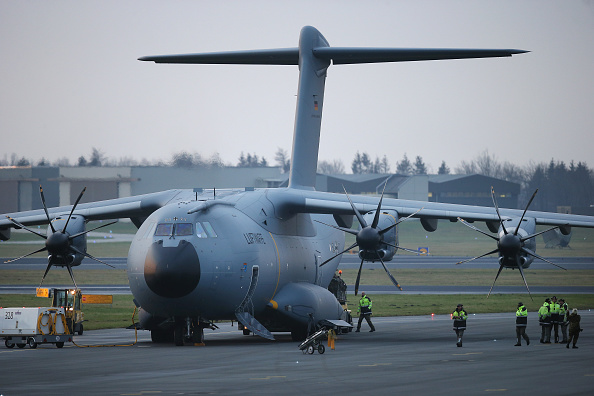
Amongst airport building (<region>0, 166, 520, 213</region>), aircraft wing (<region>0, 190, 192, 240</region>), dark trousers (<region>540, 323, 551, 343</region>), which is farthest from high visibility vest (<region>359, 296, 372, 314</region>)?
airport building (<region>0, 166, 520, 213</region>)

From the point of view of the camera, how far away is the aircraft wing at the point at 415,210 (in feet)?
89.4

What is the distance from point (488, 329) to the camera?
3131cm

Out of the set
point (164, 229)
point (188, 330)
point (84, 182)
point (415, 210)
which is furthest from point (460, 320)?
point (84, 182)

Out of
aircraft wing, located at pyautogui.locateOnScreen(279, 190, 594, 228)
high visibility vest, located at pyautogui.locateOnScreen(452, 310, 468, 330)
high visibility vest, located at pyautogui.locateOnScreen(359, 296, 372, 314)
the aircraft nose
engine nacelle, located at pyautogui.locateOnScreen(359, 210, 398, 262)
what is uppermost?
aircraft wing, located at pyautogui.locateOnScreen(279, 190, 594, 228)

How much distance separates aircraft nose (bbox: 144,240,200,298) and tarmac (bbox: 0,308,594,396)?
1.65 metres

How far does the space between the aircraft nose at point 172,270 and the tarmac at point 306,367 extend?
5.42 feet

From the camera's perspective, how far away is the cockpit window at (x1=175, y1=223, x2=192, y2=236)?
24014 mm

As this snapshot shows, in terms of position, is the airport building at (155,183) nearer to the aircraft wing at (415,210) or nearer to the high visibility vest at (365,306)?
the high visibility vest at (365,306)

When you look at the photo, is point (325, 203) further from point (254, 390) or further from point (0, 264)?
point (0, 264)

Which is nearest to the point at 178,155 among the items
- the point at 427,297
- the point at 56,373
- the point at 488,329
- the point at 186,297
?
the point at 427,297

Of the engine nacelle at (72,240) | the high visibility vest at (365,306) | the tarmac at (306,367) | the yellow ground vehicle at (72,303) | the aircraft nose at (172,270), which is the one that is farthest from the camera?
the high visibility vest at (365,306)

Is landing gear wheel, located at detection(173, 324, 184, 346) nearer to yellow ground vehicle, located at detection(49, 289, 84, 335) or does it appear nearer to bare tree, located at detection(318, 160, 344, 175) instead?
yellow ground vehicle, located at detection(49, 289, 84, 335)

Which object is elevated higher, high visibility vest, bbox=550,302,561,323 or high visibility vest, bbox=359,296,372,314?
high visibility vest, bbox=550,302,561,323

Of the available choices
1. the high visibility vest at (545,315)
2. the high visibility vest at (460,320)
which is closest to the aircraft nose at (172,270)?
the high visibility vest at (460,320)
